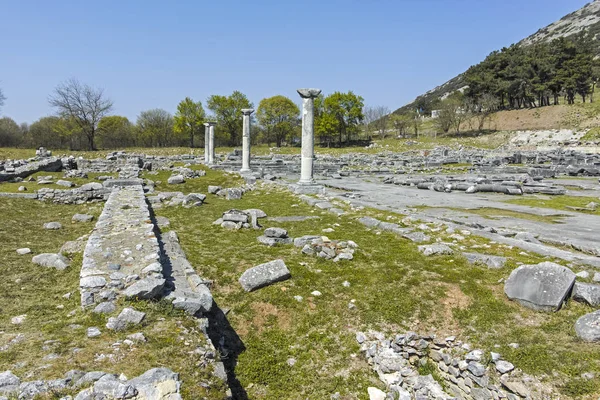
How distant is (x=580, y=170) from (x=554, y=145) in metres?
22.4

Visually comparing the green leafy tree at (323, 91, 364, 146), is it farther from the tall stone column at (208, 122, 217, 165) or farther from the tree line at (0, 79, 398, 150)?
the tall stone column at (208, 122, 217, 165)

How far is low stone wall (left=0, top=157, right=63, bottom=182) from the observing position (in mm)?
19698

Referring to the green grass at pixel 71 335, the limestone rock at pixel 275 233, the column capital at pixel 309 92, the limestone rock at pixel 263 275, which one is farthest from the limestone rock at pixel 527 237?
the column capital at pixel 309 92

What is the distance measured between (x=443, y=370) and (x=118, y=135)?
65784 millimetres

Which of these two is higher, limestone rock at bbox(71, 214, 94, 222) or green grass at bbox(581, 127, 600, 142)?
green grass at bbox(581, 127, 600, 142)

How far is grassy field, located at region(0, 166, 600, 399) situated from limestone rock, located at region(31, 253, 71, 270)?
131 mm

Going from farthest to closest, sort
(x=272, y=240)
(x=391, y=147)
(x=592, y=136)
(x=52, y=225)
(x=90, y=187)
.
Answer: (x=391, y=147) → (x=592, y=136) → (x=90, y=187) → (x=52, y=225) → (x=272, y=240)

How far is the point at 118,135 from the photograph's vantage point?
61.3 meters

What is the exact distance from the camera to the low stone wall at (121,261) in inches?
208

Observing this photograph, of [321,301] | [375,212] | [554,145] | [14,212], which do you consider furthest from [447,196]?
[554,145]

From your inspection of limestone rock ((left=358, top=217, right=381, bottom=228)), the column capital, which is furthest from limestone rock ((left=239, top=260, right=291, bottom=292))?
the column capital

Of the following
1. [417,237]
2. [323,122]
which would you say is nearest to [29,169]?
[417,237]

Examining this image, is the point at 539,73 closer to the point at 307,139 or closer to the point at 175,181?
the point at 307,139

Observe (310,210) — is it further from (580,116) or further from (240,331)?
(580,116)
